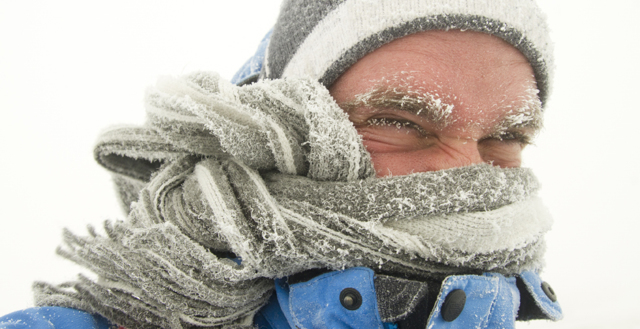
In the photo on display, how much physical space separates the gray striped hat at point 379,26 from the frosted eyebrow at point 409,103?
12cm

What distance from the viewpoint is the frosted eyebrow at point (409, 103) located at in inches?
32.4

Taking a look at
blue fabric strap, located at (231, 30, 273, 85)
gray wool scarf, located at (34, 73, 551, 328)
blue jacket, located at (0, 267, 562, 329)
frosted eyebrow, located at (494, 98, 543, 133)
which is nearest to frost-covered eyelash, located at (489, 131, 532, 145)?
frosted eyebrow, located at (494, 98, 543, 133)

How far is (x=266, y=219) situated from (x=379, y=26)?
1.78 feet

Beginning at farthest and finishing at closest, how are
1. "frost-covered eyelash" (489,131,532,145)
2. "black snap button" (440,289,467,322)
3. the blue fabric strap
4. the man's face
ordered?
1. the blue fabric strap
2. "frost-covered eyelash" (489,131,532,145)
3. the man's face
4. "black snap button" (440,289,467,322)

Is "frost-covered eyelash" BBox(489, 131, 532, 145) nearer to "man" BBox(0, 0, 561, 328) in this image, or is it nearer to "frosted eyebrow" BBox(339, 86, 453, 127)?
"man" BBox(0, 0, 561, 328)

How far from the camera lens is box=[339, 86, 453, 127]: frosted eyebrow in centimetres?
82

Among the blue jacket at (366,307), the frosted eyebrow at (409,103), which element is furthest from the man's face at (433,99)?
the blue jacket at (366,307)

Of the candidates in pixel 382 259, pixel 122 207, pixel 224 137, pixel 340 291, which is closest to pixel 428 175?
pixel 382 259

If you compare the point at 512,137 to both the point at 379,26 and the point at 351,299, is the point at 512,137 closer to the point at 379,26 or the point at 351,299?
the point at 379,26

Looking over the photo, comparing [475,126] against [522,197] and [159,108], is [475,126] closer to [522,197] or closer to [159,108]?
[522,197]

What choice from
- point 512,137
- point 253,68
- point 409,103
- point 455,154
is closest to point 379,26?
point 409,103

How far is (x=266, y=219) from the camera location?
0.74 metres

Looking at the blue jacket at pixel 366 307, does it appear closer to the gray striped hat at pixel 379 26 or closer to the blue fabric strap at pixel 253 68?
the gray striped hat at pixel 379 26

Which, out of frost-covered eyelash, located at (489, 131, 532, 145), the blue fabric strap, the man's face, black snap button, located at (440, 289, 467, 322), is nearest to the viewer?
black snap button, located at (440, 289, 467, 322)
